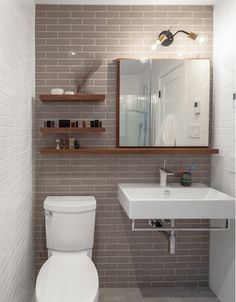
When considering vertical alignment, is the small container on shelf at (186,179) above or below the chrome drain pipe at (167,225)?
above

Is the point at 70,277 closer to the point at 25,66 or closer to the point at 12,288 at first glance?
the point at 12,288

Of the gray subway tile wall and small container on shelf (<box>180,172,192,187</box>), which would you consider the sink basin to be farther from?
the gray subway tile wall

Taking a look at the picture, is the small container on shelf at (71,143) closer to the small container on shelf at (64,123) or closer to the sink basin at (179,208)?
the small container on shelf at (64,123)

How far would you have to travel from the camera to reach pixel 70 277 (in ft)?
6.48

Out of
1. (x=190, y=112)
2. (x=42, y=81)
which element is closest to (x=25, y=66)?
(x=42, y=81)

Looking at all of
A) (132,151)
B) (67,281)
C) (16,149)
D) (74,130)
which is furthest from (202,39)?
(67,281)

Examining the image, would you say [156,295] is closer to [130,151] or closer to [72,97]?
[130,151]

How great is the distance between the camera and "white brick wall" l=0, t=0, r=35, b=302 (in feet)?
5.56

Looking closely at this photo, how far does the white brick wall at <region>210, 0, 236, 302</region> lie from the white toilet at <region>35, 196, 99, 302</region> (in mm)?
1042

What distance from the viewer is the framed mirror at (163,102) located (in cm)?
266

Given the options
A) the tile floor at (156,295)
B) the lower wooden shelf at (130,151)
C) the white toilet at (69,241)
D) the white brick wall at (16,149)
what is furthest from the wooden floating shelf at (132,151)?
the tile floor at (156,295)

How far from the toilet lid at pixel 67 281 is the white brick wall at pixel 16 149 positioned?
19cm

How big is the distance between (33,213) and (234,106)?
1.82m

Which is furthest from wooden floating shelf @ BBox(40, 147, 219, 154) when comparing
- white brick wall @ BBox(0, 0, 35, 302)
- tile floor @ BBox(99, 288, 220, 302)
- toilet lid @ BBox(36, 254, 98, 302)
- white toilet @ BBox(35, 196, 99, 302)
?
tile floor @ BBox(99, 288, 220, 302)
